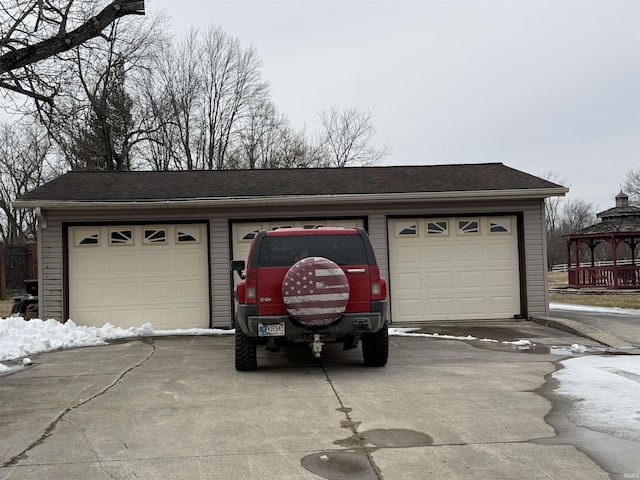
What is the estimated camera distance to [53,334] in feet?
35.8

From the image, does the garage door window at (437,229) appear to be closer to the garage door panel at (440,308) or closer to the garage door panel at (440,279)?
the garage door panel at (440,279)

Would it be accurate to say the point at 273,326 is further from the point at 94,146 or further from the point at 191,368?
the point at 94,146

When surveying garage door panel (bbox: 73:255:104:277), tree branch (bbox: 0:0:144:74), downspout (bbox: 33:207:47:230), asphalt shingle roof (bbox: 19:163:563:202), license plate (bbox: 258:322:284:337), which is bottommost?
license plate (bbox: 258:322:284:337)

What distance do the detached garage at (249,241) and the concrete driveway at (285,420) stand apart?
3.91 meters

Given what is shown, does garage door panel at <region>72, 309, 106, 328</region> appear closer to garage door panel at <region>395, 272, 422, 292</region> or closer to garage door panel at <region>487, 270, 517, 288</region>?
garage door panel at <region>395, 272, 422, 292</region>

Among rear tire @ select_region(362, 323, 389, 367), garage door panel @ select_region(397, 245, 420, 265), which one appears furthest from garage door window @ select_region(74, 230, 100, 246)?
rear tire @ select_region(362, 323, 389, 367)

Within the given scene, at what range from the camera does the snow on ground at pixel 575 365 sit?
211 inches

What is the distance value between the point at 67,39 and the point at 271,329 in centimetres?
838

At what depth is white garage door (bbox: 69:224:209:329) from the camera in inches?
500

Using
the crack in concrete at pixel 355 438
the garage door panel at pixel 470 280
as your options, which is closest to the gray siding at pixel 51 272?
the crack in concrete at pixel 355 438

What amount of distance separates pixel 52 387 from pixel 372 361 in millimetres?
4172

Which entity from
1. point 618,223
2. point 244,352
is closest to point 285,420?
point 244,352

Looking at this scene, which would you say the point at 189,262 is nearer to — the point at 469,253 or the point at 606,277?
the point at 469,253

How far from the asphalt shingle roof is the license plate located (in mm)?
5950
